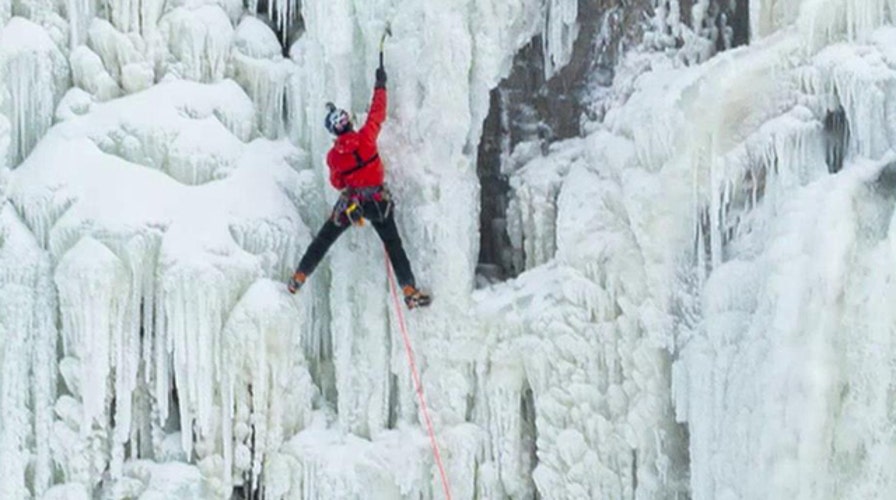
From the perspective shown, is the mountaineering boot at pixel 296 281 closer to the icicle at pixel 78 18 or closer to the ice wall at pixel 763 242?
the ice wall at pixel 763 242

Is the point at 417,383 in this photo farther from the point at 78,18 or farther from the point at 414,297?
the point at 78,18

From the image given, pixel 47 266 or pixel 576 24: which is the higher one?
pixel 576 24

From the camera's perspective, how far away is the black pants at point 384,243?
743 cm

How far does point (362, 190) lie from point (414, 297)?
0.66 meters

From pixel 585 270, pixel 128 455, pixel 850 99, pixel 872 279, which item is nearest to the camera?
pixel 872 279

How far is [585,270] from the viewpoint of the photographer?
731 cm

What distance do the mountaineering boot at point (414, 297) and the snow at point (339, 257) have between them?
0.35ft

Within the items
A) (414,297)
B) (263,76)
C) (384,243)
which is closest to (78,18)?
(263,76)

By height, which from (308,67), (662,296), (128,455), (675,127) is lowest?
(128,455)

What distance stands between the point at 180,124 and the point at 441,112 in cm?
150

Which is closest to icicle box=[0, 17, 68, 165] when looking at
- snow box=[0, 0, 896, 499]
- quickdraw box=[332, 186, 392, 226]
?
snow box=[0, 0, 896, 499]

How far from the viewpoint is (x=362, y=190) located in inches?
289

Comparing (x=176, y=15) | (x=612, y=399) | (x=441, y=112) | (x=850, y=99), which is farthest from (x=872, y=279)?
(x=176, y=15)

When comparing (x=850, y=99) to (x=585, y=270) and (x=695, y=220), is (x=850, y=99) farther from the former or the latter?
(x=585, y=270)
